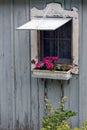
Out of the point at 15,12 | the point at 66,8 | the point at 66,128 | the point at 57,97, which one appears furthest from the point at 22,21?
the point at 66,128

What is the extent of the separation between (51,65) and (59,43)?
431 mm

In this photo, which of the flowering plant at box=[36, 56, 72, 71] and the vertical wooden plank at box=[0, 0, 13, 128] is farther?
the vertical wooden plank at box=[0, 0, 13, 128]

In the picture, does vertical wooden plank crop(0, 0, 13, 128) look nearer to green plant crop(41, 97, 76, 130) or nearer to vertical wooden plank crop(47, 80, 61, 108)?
vertical wooden plank crop(47, 80, 61, 108)

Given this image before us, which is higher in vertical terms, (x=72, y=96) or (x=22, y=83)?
(x=22, y=83)

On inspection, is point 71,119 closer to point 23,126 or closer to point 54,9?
point 23,126

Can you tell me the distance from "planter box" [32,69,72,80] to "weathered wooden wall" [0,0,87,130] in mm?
276

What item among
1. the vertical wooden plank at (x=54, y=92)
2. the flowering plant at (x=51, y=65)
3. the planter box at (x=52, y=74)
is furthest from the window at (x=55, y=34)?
the vertical wooden plank at (x=54, y=92)

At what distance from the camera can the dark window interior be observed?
7816 mm

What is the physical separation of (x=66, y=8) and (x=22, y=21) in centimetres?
76

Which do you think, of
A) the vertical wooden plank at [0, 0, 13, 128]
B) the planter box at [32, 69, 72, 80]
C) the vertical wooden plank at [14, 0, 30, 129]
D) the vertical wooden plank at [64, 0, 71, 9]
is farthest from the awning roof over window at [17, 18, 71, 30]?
the planter box at [32, 69, 72, 80]

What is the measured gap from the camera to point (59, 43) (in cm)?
788

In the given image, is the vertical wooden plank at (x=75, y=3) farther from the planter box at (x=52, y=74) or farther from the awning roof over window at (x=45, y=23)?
the planter box at (x=52, y=74)

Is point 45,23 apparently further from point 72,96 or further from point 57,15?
point 72,96

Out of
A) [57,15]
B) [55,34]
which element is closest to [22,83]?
[55,34]
